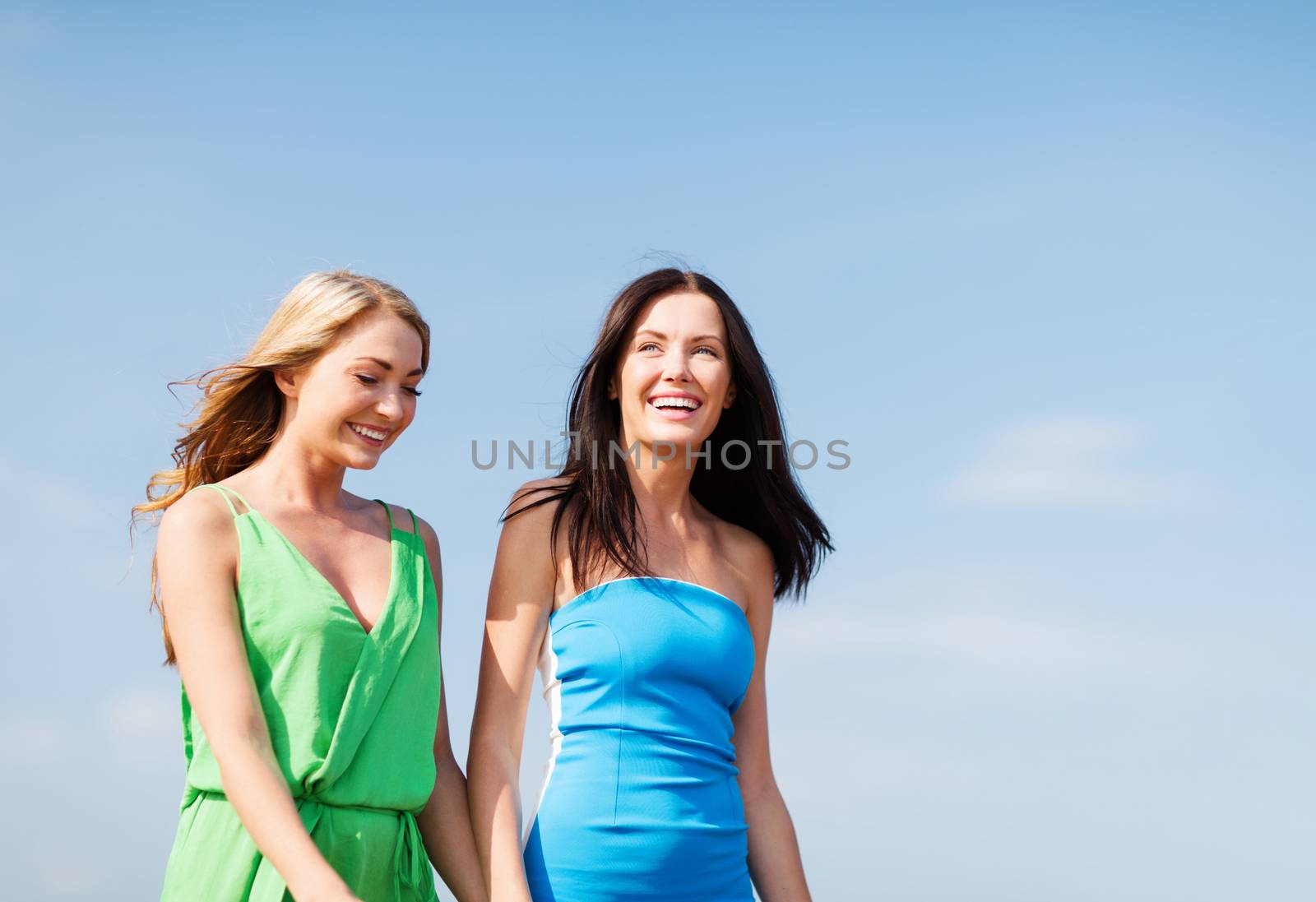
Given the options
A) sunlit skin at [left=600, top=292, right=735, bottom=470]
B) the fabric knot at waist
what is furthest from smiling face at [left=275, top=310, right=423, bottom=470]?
the fabric knot at waist

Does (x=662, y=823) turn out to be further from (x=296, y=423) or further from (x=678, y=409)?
(x=296, y=423)

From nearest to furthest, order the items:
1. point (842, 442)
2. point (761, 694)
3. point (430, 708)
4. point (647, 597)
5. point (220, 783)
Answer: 1. point (220, 783)
2. point (430, 708)
3. point (647, 597)
4. point (761, 694)
5. point (842, 442)

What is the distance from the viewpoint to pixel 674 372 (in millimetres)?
4668

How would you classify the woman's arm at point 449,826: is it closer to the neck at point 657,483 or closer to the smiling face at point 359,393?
the smiling face at point 359,393

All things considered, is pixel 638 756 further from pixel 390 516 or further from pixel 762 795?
pixel 390 516

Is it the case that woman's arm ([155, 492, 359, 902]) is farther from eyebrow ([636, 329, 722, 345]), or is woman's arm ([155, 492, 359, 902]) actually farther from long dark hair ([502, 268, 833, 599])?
eyebrow ([636, 329, 722, 345])

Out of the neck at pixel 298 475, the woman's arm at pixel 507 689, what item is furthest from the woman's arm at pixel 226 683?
the woman's arm at pixel 507 689

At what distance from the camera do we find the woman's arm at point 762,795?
467 cm

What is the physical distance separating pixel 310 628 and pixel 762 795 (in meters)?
1.79

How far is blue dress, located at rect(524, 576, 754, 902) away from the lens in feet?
13.8

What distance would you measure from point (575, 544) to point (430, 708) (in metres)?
0.79

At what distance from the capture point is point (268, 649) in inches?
150

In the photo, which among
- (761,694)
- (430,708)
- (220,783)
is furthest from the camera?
(761,694)

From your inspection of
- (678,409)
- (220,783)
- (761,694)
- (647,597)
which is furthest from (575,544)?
(220,783)
